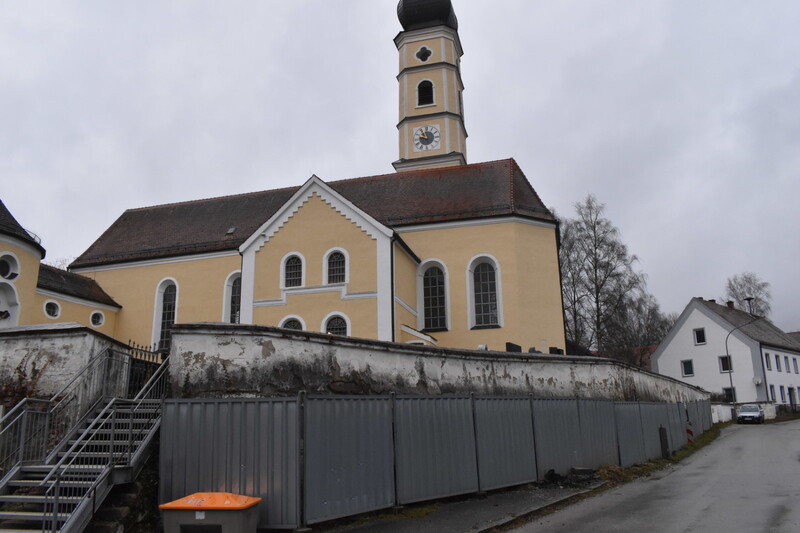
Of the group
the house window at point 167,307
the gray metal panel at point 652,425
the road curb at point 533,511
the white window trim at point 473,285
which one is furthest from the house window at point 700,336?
the road curb at point 533,511

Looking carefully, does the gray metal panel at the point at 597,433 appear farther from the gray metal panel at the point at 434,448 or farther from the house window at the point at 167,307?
the house window at the point at 167,307

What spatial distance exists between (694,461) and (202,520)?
16.2m

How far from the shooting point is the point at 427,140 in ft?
118

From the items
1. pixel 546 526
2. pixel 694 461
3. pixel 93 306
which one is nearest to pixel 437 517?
pixel 546 526

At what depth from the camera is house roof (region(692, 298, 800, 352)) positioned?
45816mm

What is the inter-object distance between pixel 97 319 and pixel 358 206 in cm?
1301

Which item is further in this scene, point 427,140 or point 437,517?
point 427,140

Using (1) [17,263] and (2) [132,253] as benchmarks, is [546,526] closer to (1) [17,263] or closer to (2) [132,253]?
(1) [17,263]

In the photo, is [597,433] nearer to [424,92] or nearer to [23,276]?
[23,276]

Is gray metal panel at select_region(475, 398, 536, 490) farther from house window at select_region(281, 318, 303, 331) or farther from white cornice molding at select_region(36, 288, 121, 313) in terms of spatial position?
white cornice molding at select_region(36, 288, 121, 313)

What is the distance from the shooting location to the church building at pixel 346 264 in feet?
71.8

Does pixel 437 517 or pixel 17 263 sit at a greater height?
pixel 17 263

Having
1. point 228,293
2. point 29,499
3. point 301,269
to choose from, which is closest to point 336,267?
A: point 301,269

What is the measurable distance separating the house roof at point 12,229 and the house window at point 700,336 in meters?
43.5
